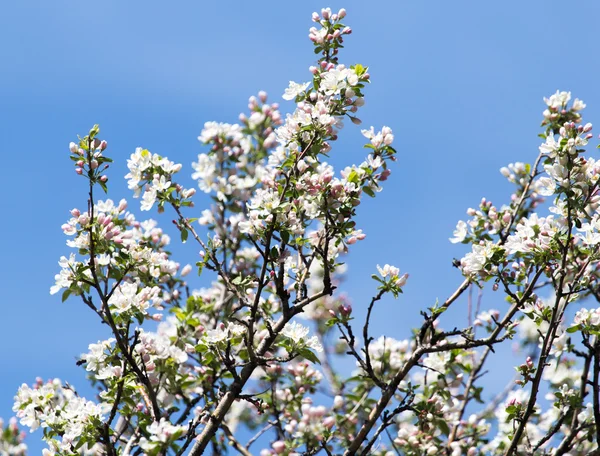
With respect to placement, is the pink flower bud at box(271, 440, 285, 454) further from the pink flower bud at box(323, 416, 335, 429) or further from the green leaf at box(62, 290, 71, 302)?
the green leaf at box(62, 290, 71, 302)

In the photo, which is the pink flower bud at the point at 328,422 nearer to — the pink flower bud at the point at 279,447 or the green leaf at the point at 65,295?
the pink flower bud at the point at 279,447

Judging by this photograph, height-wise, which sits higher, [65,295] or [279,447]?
[65,295]

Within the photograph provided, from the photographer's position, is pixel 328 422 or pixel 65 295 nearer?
pixel 65 295

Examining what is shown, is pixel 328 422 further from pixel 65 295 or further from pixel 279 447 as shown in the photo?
pixel 65 295

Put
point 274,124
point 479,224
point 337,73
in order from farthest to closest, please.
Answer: point 274,124, point 479,224, point 337,73

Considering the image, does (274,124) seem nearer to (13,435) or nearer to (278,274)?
(278,274)

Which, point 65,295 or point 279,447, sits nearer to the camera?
point 65,295

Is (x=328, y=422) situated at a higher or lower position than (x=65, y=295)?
lower

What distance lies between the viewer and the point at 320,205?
4488mm

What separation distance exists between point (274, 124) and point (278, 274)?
2.80 m

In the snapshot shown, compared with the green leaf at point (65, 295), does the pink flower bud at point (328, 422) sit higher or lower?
lower

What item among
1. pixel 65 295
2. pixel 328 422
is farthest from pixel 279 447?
pixel 65 295

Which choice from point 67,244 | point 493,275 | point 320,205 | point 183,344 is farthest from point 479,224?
point 67,244

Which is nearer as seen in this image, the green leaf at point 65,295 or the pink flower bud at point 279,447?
the green leaf at point 65,295
